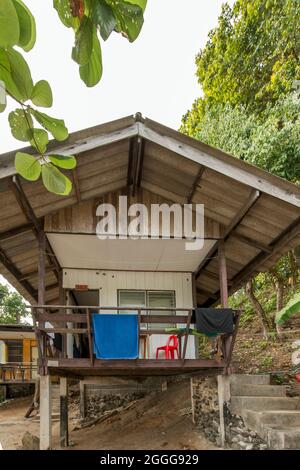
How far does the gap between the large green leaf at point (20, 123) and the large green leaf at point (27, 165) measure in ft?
0.29

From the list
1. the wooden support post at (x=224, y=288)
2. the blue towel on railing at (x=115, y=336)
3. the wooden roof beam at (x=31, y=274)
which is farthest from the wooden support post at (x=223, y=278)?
the wooden roof beam at (x=31, y=274)

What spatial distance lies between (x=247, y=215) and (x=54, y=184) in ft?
25.8

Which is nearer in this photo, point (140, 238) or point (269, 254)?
point (140, 238)

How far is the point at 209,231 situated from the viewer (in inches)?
377

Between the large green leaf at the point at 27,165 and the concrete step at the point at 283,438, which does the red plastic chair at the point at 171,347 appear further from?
the large green leaf at the point at 27,165

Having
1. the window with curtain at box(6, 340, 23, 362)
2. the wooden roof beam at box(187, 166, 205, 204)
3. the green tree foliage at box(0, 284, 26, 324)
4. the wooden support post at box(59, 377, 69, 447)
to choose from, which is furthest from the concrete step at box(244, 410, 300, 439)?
the green tree foliage at box(0, 284, 26, 324)

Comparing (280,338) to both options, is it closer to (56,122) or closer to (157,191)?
(157,191)

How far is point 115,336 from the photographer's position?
820 cm

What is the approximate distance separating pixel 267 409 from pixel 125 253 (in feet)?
14.5

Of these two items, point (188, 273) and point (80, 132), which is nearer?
point (80, 132)

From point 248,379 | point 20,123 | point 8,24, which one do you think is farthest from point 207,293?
point 8,24

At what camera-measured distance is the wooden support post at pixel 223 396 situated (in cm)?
842

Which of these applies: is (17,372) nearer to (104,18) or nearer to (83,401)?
(83,401)

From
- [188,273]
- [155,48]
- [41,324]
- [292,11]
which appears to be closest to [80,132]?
[41,324]
